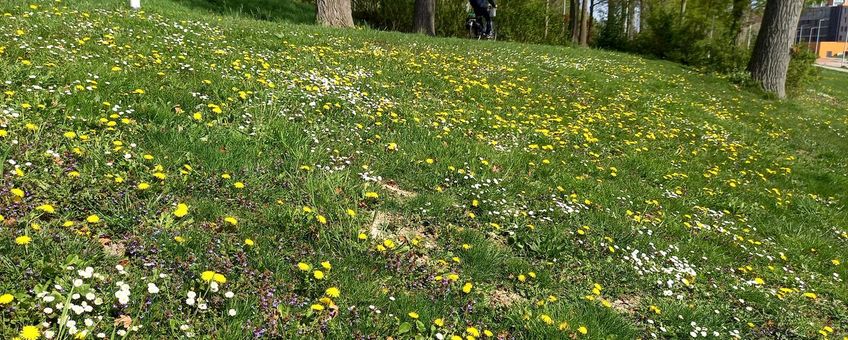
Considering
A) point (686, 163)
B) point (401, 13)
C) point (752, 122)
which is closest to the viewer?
point (686, 163)

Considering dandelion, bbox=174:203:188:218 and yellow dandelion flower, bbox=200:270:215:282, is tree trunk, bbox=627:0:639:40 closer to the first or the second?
dandelion, bbox=174:203:188:218

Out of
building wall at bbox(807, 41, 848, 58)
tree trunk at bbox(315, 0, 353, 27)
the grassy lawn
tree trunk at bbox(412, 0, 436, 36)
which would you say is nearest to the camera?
the grassy lawn

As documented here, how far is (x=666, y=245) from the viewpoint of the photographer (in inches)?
187

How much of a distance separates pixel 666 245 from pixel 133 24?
8004 millimetres

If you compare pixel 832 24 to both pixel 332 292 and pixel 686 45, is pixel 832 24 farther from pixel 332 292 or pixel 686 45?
pixel 332 292

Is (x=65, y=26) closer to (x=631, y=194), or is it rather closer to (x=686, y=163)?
(x=631, y=194)

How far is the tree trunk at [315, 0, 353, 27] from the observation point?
13.8m

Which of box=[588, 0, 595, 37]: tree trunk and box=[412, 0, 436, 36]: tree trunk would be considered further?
box=[588, 0, 595, 37]: tree trunk

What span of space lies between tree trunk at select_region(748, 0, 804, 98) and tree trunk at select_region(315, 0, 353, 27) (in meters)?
11.5

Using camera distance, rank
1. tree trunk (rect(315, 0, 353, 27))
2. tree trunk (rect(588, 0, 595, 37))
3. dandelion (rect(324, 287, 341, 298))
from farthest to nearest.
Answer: tree trunk (rect(588, 0, 595, 37))
tree trunk (rect(315, 0, 353, 27))
dandelion (rect(324, 287, 341, 298))

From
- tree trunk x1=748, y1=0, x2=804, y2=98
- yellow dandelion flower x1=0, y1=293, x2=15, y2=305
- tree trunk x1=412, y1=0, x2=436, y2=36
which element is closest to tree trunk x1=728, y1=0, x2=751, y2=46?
tree trunk x1=748, y1=0, x2=804, y2=98

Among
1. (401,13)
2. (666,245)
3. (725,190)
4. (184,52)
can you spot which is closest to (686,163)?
(725,190)

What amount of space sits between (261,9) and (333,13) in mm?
4326

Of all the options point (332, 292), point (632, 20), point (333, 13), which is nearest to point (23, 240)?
point (332, 292)
